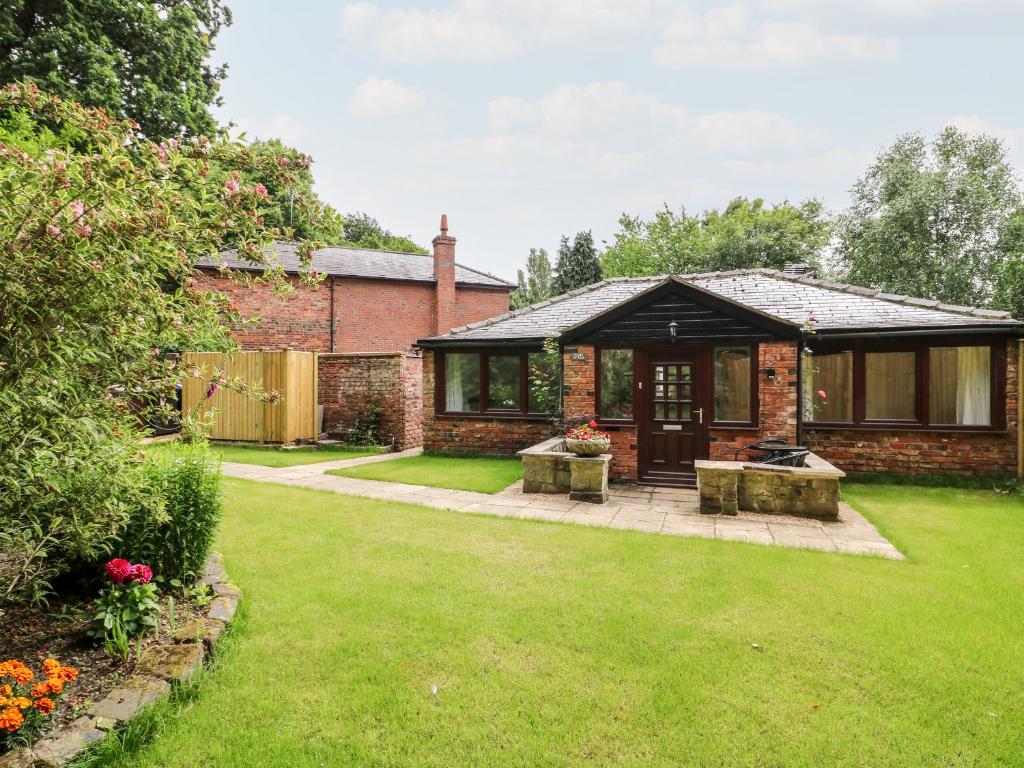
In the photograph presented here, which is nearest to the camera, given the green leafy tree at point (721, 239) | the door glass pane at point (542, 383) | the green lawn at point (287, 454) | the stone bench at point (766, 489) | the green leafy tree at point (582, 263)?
the stone bench at point (766, 489)

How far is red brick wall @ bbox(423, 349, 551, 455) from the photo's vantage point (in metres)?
11.5

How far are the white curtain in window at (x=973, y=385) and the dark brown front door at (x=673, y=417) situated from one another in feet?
14.9

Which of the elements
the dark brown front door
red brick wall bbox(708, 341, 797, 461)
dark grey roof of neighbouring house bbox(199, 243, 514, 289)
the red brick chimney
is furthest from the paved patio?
the red brick chimney

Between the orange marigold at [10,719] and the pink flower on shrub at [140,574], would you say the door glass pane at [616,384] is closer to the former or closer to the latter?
the pink flower on shrub at [140,574]

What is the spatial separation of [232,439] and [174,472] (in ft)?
34.6

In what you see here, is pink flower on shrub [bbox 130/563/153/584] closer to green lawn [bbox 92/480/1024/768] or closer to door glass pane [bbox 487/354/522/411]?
green lawn [bbox 92/480/1024/768]

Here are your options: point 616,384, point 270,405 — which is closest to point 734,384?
point 616,384

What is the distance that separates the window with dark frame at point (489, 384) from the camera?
11.6 m

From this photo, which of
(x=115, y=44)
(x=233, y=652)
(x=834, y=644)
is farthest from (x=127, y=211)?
(x=115, y=44)

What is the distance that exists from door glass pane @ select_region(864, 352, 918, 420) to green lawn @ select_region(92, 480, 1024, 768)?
4226mm

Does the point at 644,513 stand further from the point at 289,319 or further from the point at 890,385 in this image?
the point at 289,319

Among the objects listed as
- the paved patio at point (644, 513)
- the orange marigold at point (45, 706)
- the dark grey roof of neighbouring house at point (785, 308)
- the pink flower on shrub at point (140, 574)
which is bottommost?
the paved patio at point (644, 513)

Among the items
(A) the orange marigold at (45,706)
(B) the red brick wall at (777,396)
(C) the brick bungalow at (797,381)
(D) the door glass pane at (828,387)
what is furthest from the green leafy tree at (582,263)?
(A) the orange marigold at (45,706)

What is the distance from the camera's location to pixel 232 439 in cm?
1317
